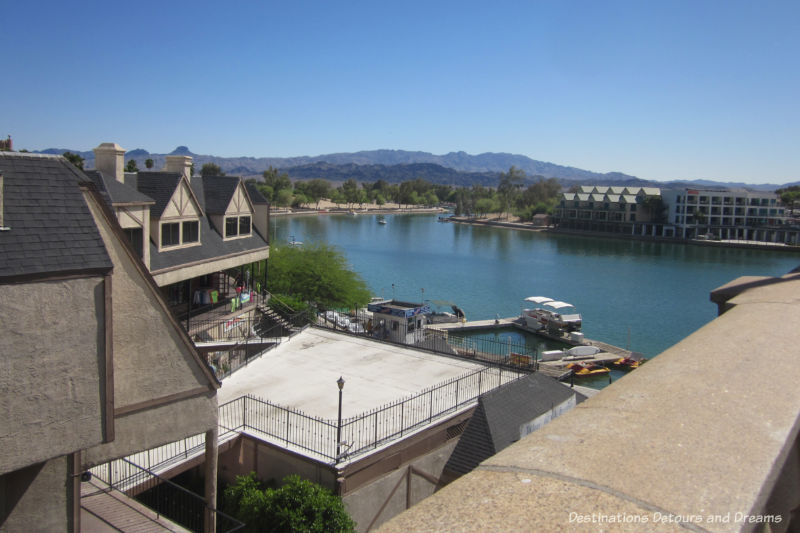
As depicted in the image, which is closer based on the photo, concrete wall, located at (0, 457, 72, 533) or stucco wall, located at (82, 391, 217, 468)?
concrete wall, located at (0, 457, 72, 533)

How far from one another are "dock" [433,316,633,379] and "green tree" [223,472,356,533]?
1107 inches

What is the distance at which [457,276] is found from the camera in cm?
9012

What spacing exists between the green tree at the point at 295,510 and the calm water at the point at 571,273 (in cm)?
4259

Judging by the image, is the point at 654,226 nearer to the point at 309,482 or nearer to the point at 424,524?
the point at 309,482

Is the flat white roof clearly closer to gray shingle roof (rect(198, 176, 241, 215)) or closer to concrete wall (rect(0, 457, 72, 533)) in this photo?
concrete wall (rect(0, 457, 72, 533))

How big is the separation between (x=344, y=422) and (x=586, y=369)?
32.5 metres

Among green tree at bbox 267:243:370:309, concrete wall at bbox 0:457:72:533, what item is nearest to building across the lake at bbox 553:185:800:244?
green tree at bbox 267:243:370:309

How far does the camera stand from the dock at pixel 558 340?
4381 cm

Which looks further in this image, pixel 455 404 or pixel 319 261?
pixel 319 261

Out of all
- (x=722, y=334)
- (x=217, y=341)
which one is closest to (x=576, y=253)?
(x=217, y=341)

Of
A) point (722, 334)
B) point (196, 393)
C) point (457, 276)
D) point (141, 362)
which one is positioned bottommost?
point (457, 276)

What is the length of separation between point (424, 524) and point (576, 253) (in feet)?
410

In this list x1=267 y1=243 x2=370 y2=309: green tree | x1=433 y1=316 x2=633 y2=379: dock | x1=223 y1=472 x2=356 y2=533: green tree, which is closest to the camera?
x1=223 y1=472 x2=356 y2=533: green tree

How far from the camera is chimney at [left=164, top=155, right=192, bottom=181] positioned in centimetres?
2941
